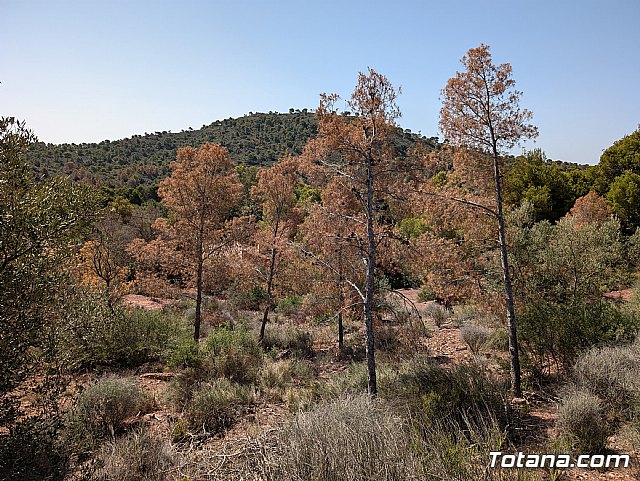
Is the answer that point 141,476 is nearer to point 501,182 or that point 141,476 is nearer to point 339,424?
point 339,424

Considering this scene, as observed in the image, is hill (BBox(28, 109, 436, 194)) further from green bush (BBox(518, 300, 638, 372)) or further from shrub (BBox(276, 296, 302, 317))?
green bush (BBox(518, 300, 638, 372))

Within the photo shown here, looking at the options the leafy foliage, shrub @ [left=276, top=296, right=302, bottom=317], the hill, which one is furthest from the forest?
the hill

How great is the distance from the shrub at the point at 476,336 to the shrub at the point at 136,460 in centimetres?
1085

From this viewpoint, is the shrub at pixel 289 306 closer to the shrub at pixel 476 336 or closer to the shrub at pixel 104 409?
the shrub at pixel 476 336

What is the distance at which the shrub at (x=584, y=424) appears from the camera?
571 cm

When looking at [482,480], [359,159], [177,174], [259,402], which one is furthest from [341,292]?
[482,480]

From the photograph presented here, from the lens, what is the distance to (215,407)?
24.6 feet

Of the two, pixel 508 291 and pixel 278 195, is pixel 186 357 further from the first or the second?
pixel 508 291

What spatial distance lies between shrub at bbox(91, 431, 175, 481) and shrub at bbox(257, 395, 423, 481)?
1621mm

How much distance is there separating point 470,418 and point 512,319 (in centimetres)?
287

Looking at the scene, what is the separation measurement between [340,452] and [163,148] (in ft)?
235

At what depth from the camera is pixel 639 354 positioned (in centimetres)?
744

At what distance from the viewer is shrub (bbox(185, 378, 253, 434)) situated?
7273 mm

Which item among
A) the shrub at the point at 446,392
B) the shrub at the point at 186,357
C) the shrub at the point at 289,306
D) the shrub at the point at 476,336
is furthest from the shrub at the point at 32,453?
the shrub at the point at 289,306
